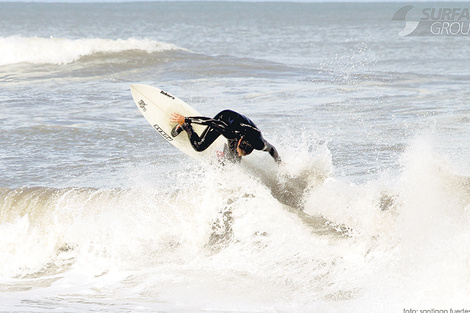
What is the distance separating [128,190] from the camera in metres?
7.96

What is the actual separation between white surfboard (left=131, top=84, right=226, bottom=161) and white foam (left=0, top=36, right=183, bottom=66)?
55.3 feet

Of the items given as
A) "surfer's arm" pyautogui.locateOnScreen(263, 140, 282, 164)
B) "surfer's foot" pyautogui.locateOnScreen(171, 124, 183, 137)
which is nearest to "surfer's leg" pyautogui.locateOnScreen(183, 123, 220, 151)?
"surfer's foot" pyautogui.locateOnScreen(171, 124, 183, 137)

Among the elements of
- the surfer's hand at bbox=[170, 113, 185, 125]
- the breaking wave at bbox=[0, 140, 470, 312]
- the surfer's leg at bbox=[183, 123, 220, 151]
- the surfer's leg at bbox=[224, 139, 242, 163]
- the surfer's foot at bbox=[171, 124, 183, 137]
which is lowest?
the breaking wave at bbox=[0, 140, 470, 312]

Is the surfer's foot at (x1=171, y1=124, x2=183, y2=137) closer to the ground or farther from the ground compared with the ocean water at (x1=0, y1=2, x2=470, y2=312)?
farther from the ground

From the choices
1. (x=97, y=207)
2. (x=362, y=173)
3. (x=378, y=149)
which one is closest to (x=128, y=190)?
(x=97, y=207)

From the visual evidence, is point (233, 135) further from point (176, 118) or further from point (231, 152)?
point (176, 118)

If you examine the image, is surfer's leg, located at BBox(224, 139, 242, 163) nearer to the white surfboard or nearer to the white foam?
the white surfboard

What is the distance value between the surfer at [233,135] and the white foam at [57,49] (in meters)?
18.7

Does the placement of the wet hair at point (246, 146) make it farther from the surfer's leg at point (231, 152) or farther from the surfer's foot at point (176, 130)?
the surfer's foot at point (176, 130)

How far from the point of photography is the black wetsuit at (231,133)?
7160 mm

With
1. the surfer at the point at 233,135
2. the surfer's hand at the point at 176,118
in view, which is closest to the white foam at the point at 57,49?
the surfer's hand at the point at 176,118

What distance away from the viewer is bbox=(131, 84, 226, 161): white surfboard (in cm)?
851

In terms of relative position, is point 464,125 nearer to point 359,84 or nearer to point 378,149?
point 378,149

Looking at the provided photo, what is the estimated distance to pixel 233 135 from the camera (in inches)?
285
